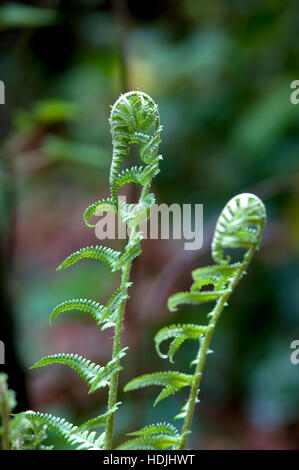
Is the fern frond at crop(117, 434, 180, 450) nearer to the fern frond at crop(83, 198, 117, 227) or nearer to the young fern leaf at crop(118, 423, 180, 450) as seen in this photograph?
the young fern leaf at crop(118, 423, 180, 450)

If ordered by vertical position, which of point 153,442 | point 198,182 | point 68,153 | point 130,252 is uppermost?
point 198,182

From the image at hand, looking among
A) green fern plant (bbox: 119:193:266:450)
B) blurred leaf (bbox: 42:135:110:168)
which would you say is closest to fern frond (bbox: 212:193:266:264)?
green fern plant (bbox: 119:193:266:450)

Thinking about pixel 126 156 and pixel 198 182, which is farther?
pixel 198 182

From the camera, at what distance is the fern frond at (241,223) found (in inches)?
13.8

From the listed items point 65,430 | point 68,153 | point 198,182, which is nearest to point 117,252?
point 65,430

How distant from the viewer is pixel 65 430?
14.9 inches

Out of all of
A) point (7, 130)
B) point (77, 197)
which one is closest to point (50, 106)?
point (7, 130)

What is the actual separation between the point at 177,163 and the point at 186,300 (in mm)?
2502

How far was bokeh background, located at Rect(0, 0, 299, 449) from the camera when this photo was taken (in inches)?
86.8

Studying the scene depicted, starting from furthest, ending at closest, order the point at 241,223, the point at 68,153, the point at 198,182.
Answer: the point at 198,182, the point at 68,153, the point at 241,223

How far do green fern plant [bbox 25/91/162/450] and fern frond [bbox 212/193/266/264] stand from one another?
0.05m

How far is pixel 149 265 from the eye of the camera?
302 cm

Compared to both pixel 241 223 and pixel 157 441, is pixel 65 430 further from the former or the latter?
pixel 241 223

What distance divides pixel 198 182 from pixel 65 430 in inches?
96.5
